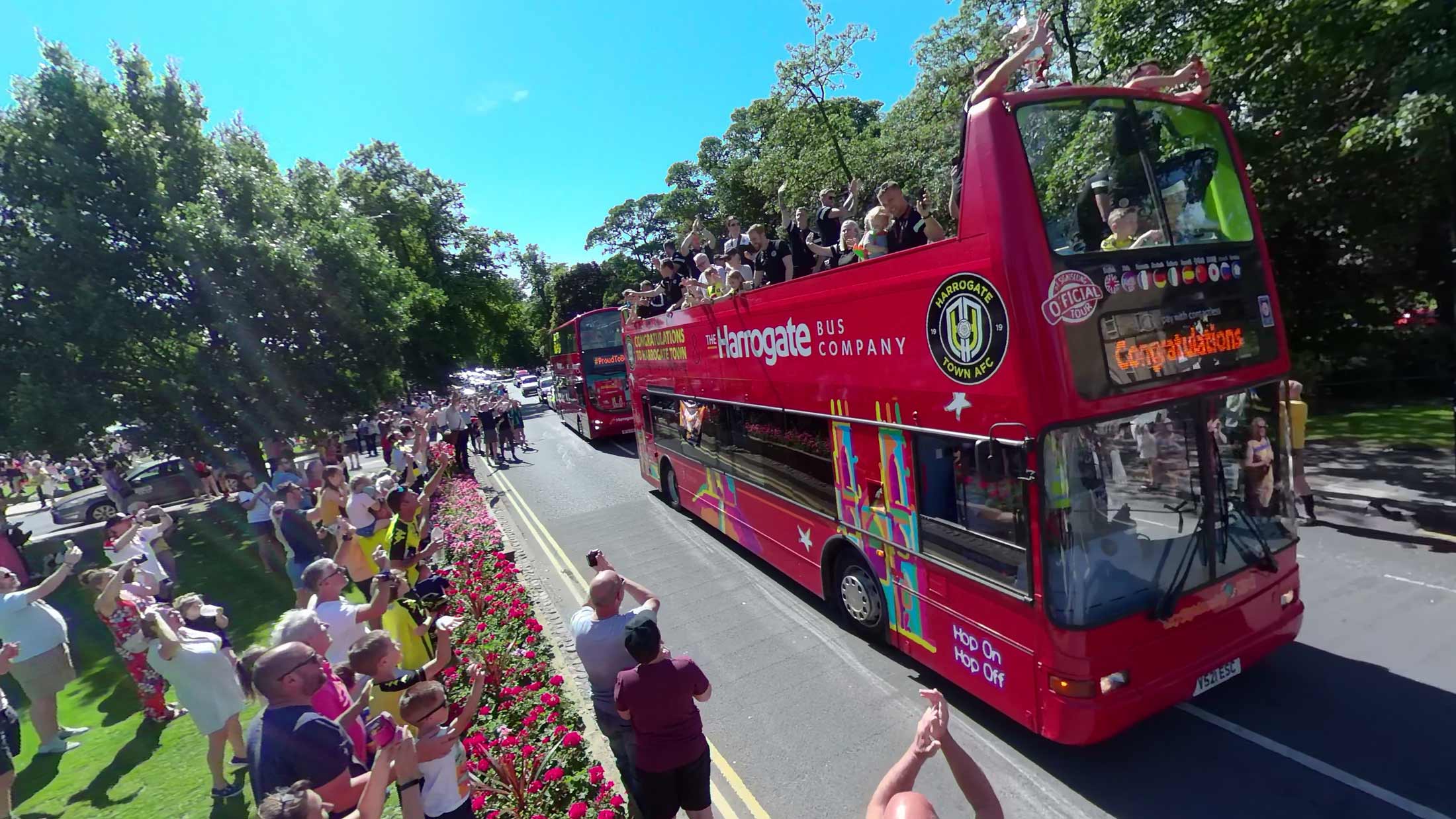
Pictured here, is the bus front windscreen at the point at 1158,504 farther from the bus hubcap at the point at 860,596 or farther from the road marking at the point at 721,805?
the road marking at the point at 721,805

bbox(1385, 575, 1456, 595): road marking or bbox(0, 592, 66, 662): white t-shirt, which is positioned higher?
bbox(0, 592, 66, 662): white t-shirt

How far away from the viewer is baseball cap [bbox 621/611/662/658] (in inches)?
134

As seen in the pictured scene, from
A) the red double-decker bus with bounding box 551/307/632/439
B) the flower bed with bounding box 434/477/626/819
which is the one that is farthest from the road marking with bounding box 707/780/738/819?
the red double-decker bus with bounding box 551/307/632/439

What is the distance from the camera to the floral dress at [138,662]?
609 cm

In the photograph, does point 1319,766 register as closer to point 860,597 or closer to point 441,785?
point 860,597

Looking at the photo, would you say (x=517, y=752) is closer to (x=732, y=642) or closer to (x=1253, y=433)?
(x=732, y=642)

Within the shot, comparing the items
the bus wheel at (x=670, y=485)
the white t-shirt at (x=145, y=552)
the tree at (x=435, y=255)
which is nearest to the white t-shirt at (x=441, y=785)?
the white t-shirt at (x=145, y=552)

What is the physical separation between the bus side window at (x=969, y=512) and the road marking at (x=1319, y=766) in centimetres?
206

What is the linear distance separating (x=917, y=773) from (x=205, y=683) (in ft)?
17.4

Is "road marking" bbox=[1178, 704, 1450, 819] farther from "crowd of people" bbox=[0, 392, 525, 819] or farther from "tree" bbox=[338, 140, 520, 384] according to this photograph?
"tree" bbox=[338, 140, 520, 384]

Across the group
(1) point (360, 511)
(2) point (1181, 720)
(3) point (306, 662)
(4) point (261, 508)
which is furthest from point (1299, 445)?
(4) point (261, 508)

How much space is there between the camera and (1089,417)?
391cm

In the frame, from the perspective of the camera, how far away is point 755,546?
8.66 m

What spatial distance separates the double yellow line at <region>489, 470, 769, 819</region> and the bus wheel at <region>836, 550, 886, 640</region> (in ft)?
6.15
